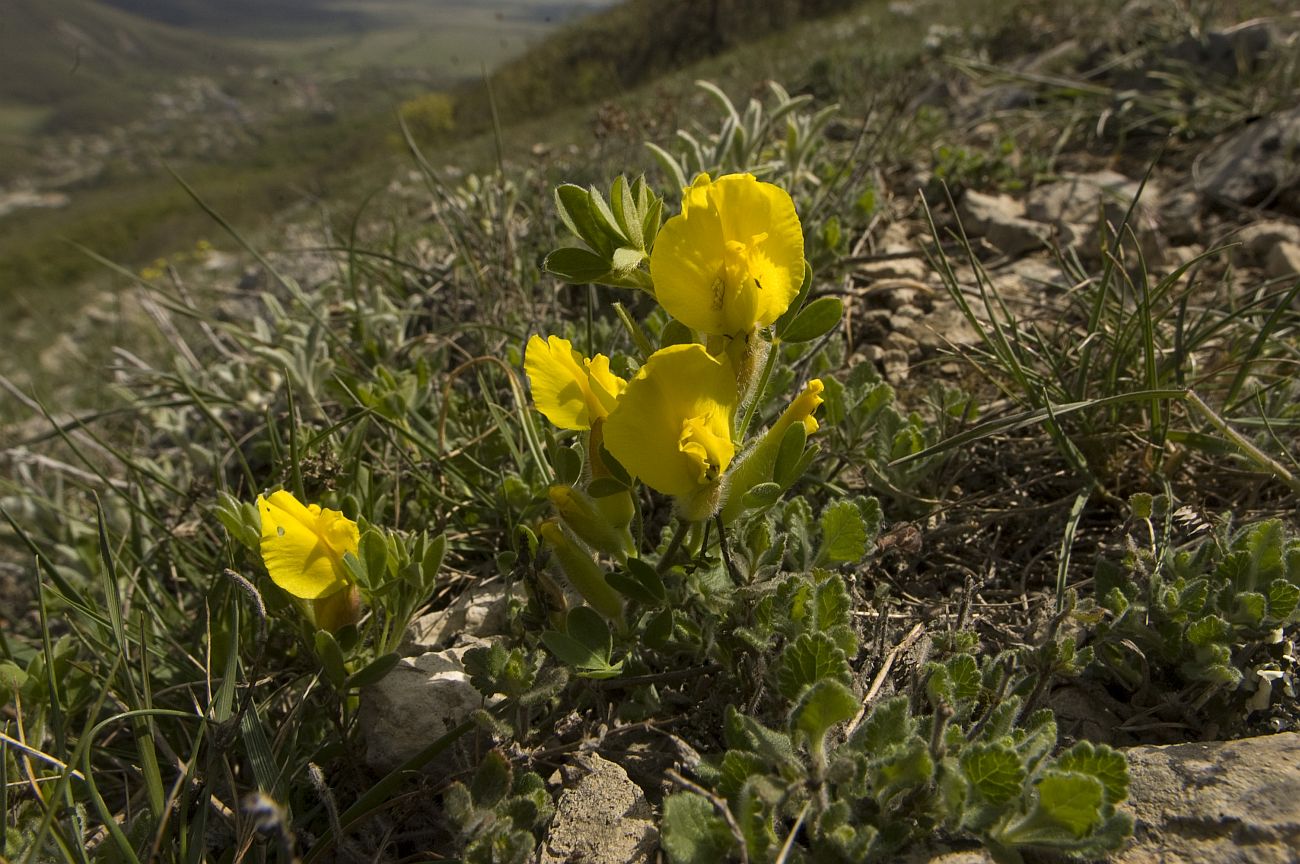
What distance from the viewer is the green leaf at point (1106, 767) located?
1051 mm

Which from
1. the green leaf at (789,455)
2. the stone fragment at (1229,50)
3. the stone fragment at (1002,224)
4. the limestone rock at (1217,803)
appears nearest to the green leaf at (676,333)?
the green leaf at (789,455)

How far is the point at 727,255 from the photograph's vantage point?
1.12m

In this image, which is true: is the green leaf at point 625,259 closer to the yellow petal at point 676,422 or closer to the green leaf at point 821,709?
the yellow petal at point 676,422

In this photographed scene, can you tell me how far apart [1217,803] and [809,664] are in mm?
583

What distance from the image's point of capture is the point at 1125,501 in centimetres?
183

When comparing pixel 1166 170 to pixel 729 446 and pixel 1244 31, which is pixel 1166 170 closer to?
pixel 1244 31

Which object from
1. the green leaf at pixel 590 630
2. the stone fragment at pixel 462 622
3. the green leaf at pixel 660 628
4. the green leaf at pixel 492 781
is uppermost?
the green leaf at pixel 590 630

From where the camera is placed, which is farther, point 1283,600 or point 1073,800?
point 1283,600

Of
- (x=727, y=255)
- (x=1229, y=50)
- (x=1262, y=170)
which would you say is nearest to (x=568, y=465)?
(x=727, y=255)

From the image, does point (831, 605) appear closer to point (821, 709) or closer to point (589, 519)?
point (821, 709)

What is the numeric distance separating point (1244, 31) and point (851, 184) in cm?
297

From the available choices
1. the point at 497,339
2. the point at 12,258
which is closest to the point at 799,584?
the point at 497,339

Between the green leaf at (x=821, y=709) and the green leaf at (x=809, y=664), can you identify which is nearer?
the green leaf at (x=821, y=709)

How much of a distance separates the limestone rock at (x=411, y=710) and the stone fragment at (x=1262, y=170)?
3430mm
